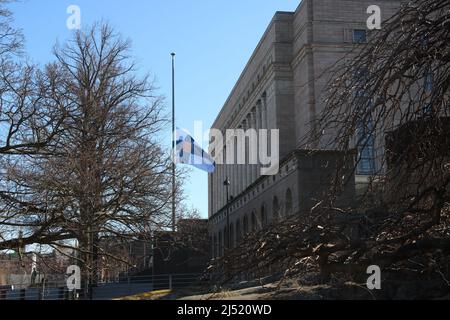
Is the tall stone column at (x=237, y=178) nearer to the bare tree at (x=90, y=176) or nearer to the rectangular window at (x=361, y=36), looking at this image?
the rectangular window at (x=361, y=36)

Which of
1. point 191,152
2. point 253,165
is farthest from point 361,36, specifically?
point 253,165

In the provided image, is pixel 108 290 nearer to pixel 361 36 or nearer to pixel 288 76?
pixel 361 36

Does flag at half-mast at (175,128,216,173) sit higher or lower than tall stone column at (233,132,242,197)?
lower

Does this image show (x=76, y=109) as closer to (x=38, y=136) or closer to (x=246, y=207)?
(x=38, y=136)

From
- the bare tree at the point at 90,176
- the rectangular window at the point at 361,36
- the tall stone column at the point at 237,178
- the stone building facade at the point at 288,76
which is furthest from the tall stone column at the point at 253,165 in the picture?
the bare tree at the point at 90,176

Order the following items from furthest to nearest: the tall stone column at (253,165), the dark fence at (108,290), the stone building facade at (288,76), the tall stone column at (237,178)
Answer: the tall stone column at (237,178) → the tall stone column at (253,165) → the stone building facade at (288,76) → the dark fence at (108,290)

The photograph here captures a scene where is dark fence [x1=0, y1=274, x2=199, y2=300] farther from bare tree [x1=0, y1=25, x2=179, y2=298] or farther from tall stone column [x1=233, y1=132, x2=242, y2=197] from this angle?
tall stone column [x1=233, y1=132, x2=242, y2=197]

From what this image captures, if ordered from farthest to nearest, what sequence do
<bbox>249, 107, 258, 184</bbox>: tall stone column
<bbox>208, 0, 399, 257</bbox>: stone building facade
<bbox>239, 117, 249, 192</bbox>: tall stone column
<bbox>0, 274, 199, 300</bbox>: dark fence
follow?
<bbox>239, 117, 249, 192</bbox>: tall stone column
<bbox>249, 107, 258, 184</bbox>: tall stone column
<bbox>208, 0, 399, 257</bbox>: stone building facade
<bbox>0, 274, 199, 300</bbox>: dark fence

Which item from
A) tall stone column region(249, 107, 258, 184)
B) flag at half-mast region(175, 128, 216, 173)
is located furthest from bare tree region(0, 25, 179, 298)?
tall stone column region(249, 107, 258, 184)

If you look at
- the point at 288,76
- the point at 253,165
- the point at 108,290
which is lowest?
the point at 108,290

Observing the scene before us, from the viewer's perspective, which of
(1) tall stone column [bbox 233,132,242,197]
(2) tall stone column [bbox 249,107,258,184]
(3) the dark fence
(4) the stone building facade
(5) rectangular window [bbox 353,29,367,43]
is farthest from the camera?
(1) tall stone column [bbox 233,132,242,197]

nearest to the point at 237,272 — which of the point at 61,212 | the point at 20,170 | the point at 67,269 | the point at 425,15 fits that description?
the point at 425,15

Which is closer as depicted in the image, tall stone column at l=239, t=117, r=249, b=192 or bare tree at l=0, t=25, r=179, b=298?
bare tree at l=0, t=25, r=179, b=298

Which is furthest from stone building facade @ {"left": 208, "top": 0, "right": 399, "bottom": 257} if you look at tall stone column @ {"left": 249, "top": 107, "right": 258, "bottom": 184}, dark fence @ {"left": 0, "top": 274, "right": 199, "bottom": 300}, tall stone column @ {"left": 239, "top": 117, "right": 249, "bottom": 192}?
dark fence @ {"left": 0, "top": 274, "right": 199, "bottom": 300}
